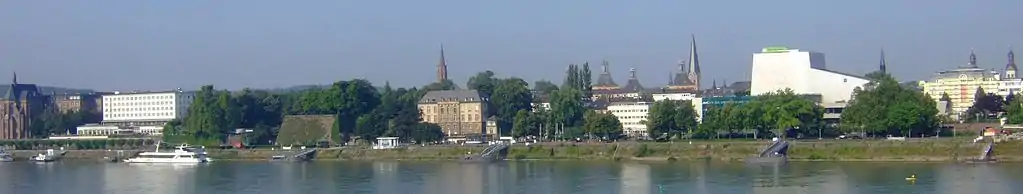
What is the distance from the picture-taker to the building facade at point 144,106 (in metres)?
113

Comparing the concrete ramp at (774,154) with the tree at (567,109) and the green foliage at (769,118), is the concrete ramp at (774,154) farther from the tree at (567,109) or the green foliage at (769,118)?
the tree at (567,109)

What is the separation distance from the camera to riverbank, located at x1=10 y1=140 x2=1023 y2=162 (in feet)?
178

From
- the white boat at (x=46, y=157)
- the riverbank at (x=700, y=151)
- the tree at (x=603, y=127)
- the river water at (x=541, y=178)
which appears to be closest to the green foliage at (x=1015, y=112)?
the riverbank at (x=700, y=151)

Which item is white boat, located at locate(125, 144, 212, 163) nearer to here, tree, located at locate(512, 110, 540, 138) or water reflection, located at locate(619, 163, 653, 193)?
tree, located at locate(512, 110, 540, 138)

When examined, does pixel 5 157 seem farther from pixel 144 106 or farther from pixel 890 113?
pixel 890 113

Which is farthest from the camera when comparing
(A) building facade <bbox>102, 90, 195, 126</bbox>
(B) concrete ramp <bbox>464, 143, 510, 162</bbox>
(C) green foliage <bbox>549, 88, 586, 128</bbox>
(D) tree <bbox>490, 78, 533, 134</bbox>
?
(A) building facade <bbox>102, 90, 195, 126</bbox>

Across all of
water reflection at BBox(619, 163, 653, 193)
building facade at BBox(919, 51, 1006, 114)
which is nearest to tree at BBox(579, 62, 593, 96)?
building facade at BBox(919, 51, 1006, 114)

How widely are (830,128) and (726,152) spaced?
1109cm

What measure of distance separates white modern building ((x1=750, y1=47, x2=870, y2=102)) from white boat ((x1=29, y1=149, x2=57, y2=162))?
38.6m

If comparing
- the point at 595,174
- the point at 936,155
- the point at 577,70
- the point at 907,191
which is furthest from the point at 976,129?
the point at 577,70

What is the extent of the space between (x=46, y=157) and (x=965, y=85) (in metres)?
56.0

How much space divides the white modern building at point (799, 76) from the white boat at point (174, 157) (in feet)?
108

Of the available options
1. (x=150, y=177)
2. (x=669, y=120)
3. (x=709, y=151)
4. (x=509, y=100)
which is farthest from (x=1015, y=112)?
(x=150, y=177)

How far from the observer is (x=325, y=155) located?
228 ft
